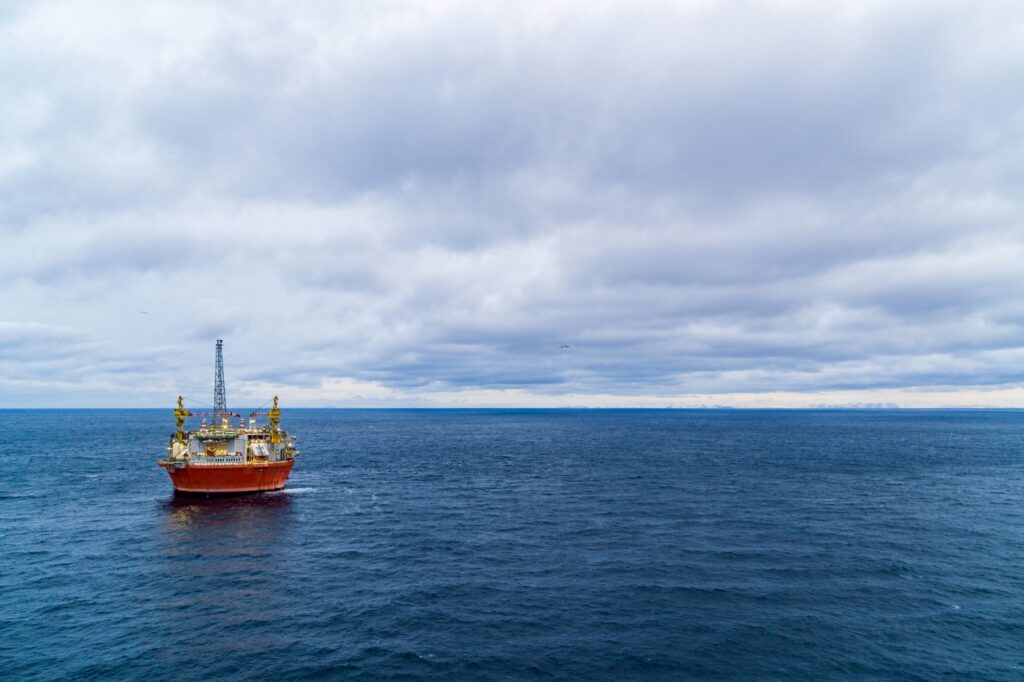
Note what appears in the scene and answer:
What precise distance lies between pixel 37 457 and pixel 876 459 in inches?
10652

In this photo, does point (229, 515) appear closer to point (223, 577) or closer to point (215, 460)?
point (215, 460)

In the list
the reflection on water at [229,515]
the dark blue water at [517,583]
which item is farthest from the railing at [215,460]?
the dark blue water at [517,583]

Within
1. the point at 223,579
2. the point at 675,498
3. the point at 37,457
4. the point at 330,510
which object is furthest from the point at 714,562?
the point at 37,457

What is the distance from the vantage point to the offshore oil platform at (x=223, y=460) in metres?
105

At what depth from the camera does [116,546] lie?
7450 cm

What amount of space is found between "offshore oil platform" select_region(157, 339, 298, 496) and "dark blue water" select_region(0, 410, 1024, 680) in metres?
4.72

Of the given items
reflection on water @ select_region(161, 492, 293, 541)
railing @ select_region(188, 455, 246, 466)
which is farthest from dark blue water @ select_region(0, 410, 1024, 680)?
railing @ select_region(188, 455, 246, 466)

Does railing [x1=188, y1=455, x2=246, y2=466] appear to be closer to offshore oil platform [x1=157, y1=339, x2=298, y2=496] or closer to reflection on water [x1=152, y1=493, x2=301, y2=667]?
offshore oil platform [x1=157, y1=339, x2=298, y2=496]

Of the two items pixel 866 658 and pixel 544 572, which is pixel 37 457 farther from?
pixel 866 658

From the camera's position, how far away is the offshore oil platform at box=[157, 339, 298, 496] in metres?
105

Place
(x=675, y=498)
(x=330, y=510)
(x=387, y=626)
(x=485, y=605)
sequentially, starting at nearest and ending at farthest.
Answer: (x=387, y=626)
(x=485, y=605)
(x=330, y=510)
(x=675, y=498)

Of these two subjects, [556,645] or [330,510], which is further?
[330,510]

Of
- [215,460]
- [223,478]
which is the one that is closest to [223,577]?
[223,478]

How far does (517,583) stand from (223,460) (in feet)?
251
